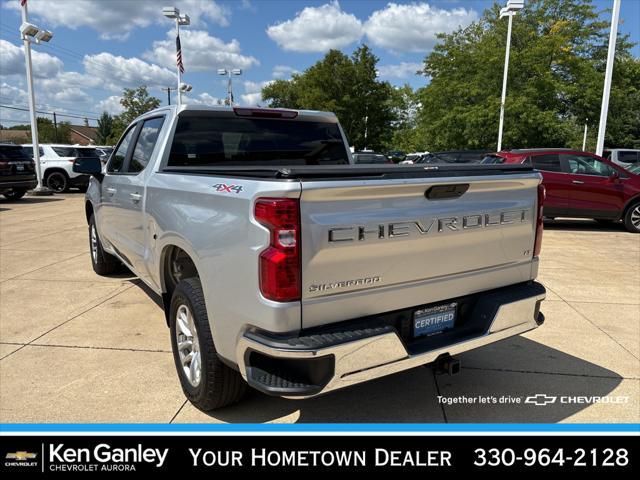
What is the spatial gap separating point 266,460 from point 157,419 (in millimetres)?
862

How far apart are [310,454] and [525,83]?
78.8ft

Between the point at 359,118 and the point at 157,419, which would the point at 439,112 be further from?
the point at 157,419

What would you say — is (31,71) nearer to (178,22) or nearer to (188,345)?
(178,22)

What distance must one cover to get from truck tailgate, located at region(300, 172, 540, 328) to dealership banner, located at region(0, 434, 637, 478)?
0.79 metres

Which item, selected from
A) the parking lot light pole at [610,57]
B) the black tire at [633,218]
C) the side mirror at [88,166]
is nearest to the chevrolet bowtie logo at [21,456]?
the side mirror at [88,166]

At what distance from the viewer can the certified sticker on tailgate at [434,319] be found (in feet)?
9.05

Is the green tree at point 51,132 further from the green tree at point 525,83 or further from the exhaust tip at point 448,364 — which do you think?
the exhaust tip at point 448,364

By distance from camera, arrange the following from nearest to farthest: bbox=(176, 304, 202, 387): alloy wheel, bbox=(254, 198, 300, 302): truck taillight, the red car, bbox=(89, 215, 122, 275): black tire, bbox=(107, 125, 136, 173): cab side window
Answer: bbox=(254, 198, 300, 302): truck taillight → bbox=(176, 304, 202, 387): alloy wheel → bbox=(107, 125, 136, 173): cab side window → bbox=(89, 215, 122, 275): black tire → the red car

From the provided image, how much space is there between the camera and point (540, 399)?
3.38m

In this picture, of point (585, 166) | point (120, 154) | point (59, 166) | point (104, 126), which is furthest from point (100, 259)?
point (104, 126)

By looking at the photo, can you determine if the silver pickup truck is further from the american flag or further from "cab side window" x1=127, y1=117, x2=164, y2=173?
the american flag

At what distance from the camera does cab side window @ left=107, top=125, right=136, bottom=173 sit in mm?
4777

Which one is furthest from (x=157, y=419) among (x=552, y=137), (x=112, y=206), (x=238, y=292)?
(x=552, y=137)

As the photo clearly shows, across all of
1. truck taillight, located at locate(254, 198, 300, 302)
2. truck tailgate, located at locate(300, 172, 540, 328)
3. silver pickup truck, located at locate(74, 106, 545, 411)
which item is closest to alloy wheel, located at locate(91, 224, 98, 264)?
silver pickup truck, located at locate(74, 106, 545, 411)
